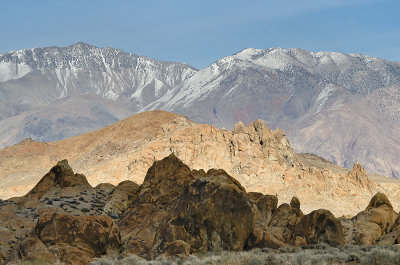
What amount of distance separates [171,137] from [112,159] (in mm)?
14262

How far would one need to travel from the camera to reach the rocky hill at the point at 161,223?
107 ft

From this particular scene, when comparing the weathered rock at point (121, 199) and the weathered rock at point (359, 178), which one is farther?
the weathered rock at point (359, 178)

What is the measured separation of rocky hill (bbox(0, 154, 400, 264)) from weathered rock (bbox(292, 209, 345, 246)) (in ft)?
0.22

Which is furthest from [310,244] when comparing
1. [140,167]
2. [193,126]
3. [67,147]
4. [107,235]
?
[67,147]

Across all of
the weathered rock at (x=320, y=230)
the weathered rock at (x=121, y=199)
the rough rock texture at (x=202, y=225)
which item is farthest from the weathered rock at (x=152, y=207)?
the weathered rock at (x=320, y=230)

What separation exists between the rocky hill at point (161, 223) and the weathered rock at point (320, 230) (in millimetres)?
67

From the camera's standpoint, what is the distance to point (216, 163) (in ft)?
446

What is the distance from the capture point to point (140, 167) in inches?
5256

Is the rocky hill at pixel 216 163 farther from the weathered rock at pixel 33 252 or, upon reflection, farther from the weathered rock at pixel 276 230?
the weathered rock at pixel 33 252

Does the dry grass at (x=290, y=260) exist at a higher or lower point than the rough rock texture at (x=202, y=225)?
lower

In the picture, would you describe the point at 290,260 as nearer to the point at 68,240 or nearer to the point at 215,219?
the point at 215,219

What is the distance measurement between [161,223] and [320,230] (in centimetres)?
1160

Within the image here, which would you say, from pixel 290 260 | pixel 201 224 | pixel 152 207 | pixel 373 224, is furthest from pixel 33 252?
pixel 373 224

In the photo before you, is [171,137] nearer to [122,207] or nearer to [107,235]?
[122,207]
